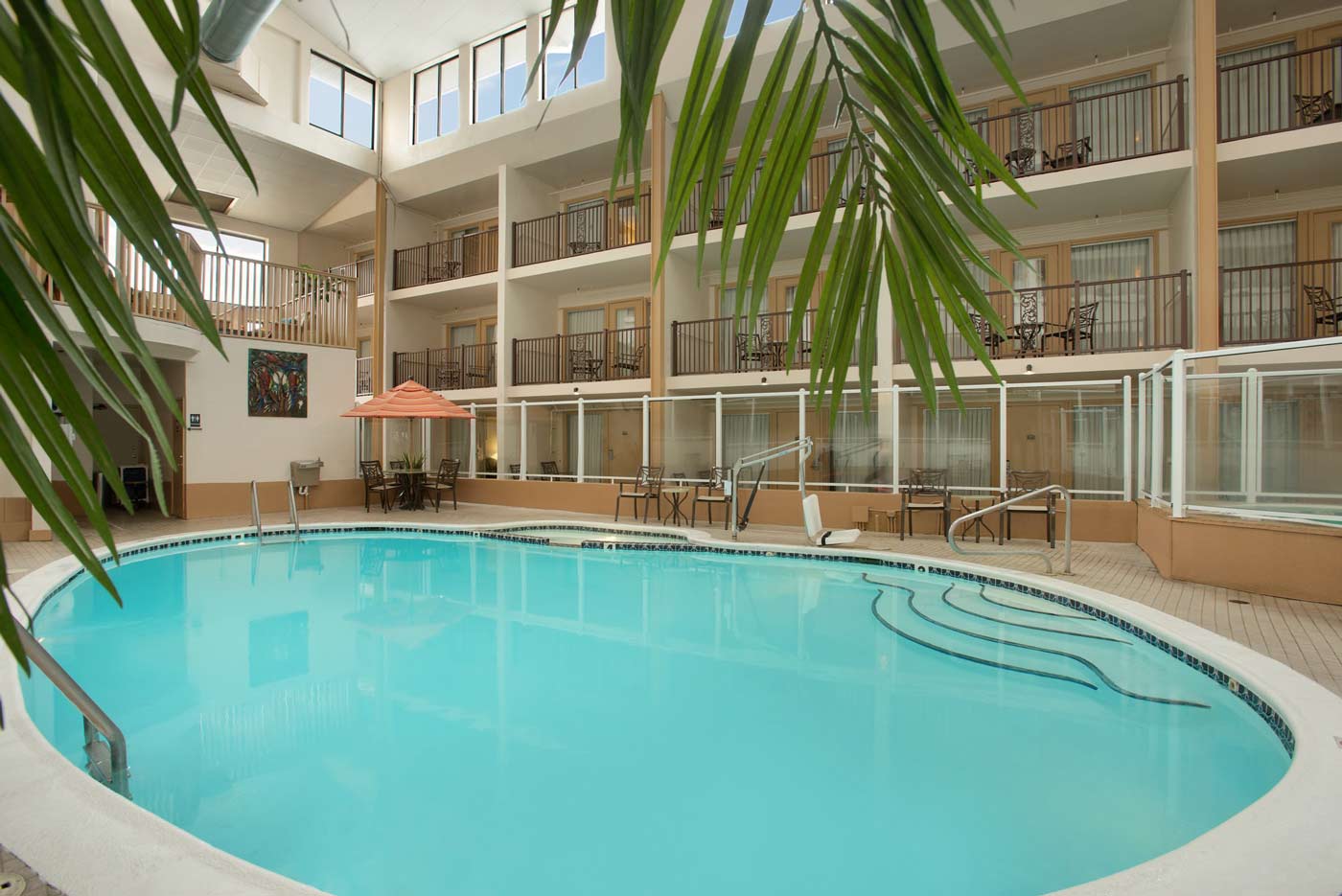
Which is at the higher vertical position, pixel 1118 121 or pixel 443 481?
pixel 1118 121

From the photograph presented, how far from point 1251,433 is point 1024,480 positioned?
374cm

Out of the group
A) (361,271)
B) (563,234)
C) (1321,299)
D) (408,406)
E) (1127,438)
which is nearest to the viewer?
(1321,299)

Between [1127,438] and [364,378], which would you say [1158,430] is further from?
[364,378]

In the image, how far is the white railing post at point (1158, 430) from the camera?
7566 millimetres

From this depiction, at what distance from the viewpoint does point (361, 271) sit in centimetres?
1969

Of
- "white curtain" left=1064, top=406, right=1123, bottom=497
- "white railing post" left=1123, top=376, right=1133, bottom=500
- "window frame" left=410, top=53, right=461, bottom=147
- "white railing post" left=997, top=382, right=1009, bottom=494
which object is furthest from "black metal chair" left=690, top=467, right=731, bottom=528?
"window frame" left=410, top=53, right=461, bottom=147

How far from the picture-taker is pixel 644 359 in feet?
49.0

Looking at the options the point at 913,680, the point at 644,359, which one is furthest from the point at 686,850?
the point at 644,359

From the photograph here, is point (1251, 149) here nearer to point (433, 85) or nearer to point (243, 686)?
point (243, 686)

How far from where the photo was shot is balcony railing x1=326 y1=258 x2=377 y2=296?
1911 cm

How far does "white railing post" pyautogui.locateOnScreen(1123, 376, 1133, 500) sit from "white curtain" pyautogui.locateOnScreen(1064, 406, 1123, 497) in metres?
0.08

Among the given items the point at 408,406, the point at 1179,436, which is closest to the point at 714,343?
the point at 408,406

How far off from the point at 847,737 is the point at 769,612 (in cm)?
269

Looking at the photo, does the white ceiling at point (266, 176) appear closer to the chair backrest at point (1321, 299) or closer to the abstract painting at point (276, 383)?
the abstract painting at point (276, 383)
